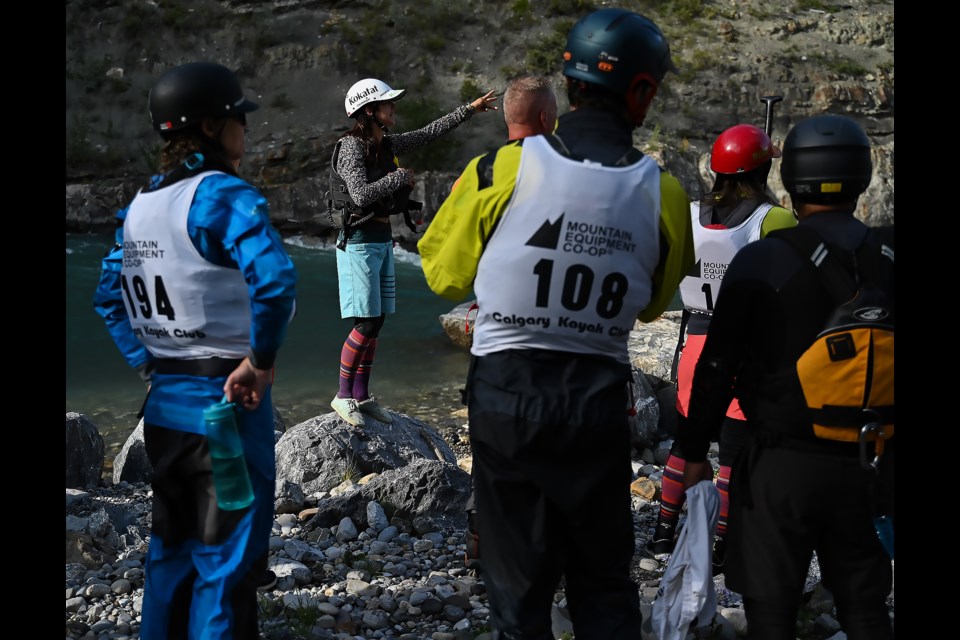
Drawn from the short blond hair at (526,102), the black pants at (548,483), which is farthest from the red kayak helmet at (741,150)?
the black pants at (548,483)

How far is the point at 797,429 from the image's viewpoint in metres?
2.92

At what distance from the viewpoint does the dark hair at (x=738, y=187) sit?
15.5 ft

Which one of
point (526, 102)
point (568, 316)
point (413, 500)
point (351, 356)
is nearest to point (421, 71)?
point (351, 356)

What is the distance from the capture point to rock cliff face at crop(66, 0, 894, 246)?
83.2 ft

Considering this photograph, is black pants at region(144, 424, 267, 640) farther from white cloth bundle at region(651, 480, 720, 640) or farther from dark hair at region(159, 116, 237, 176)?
white cloth bundle at region(651, 480, 720, 640)

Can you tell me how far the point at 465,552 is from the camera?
5.14 meters

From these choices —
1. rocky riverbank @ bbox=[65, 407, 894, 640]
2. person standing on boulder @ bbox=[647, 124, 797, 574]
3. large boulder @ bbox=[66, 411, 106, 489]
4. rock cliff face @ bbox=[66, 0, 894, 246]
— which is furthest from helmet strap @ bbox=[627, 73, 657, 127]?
rock cliff face @ bbox=[66, 0, 894, 246]

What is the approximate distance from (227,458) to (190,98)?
1168 mm

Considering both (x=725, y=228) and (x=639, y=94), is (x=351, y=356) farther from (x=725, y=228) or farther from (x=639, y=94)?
(x=639, y=94)

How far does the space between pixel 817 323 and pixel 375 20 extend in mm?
28168

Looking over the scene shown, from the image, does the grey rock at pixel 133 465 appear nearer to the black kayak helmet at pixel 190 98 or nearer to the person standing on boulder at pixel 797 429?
the black kayak helmet at pixel 190 98

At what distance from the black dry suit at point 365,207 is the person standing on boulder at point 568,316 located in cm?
321

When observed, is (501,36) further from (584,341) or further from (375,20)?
→ (584,341)

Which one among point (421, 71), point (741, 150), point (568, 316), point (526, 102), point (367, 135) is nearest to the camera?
point (568, 316)
